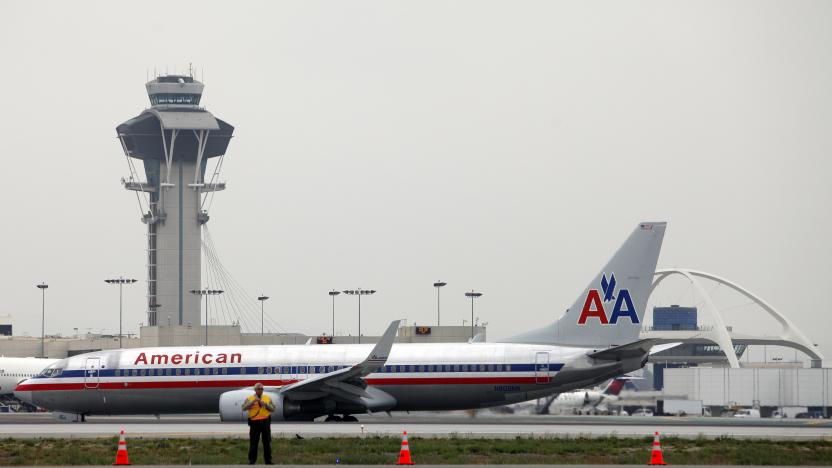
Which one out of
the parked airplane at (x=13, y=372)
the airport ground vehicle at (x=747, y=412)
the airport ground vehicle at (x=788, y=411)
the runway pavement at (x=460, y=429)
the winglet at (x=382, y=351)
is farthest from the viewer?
the parked airplane at (x=13, y=372)

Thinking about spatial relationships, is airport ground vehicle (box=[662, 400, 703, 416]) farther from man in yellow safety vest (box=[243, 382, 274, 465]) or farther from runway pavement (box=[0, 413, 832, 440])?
man in yellow safety vest (box=[243, 382, 274, 465])

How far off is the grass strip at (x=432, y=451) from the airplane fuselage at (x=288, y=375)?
10637 mm

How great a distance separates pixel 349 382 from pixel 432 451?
14.5m

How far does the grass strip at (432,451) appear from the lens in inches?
1079

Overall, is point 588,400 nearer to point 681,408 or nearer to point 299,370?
point 681,408

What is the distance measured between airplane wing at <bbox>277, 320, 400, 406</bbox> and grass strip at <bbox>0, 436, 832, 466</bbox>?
8925mm

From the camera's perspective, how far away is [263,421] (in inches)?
992

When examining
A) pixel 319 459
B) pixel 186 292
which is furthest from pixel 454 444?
pixel 186 292

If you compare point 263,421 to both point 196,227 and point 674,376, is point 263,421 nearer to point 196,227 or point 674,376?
point 674,376

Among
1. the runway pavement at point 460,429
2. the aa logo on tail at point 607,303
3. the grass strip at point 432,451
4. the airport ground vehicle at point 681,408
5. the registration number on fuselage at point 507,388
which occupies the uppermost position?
the aa logo on tail at point 607,303

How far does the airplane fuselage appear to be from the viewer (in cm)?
4419

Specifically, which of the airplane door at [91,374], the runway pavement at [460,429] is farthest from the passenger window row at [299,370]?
the runway pavement at [460,429]

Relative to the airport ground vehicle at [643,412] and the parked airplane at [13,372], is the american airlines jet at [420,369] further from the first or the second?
the parked airplane at [13,372]

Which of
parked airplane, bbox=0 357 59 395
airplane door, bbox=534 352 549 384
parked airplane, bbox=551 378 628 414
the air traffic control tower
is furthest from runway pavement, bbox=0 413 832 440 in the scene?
the air traffic control tower
